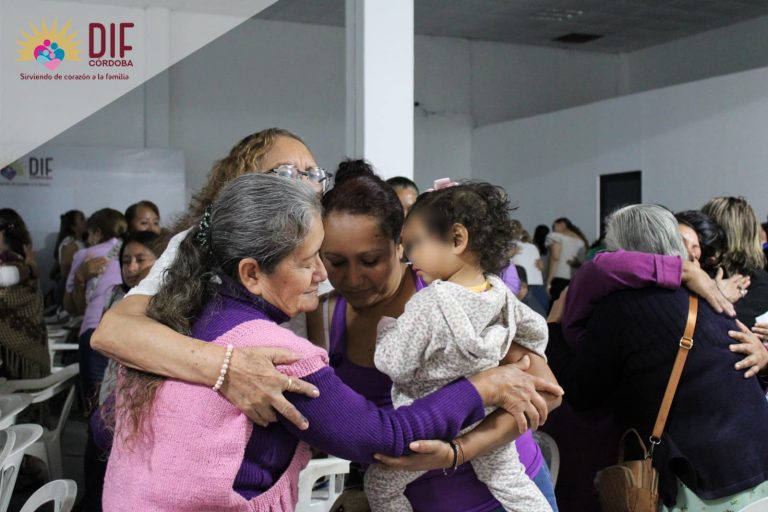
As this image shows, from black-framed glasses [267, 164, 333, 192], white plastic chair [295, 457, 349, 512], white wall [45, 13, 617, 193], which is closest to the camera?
black-framed glasses [267, 164, 333, 192]

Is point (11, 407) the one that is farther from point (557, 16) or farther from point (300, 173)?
point (557, 16)

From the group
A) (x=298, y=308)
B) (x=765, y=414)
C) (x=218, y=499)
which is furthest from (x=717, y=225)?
(x=218, y=499)

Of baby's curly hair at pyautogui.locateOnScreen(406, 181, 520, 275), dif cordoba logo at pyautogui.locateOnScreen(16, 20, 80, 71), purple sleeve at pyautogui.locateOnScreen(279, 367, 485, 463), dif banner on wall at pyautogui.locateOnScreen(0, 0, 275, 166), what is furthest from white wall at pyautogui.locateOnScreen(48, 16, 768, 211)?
purple sleeve at pyautogui.locateOnScreen(279, 367, 485, 463)

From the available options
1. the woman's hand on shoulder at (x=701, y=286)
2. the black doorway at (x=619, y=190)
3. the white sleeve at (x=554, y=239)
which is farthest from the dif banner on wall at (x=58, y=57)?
the black doorway at (x=619, y=190)

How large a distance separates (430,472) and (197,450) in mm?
537

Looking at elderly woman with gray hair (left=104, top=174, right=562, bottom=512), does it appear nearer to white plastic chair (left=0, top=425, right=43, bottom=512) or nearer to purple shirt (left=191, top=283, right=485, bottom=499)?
purple shirt (left=191, top=283, right=485, bottom=499)

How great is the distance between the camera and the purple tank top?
1672 mm

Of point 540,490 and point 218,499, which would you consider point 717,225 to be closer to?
point 540,490

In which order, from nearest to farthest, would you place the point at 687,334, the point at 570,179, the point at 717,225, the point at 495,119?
the point at 687,334 < the point at 717,225 < the point at 570,179 < the point at 495,119

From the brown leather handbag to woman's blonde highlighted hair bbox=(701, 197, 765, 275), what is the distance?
3.00ft

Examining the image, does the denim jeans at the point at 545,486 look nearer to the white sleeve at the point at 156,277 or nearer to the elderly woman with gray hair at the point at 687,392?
the elderly woman with gray hair at the point at 687,392

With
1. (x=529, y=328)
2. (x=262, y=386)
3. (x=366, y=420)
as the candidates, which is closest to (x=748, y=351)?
(x=529, y=328)

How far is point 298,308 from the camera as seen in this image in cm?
148

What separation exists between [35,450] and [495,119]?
11.1 metres
